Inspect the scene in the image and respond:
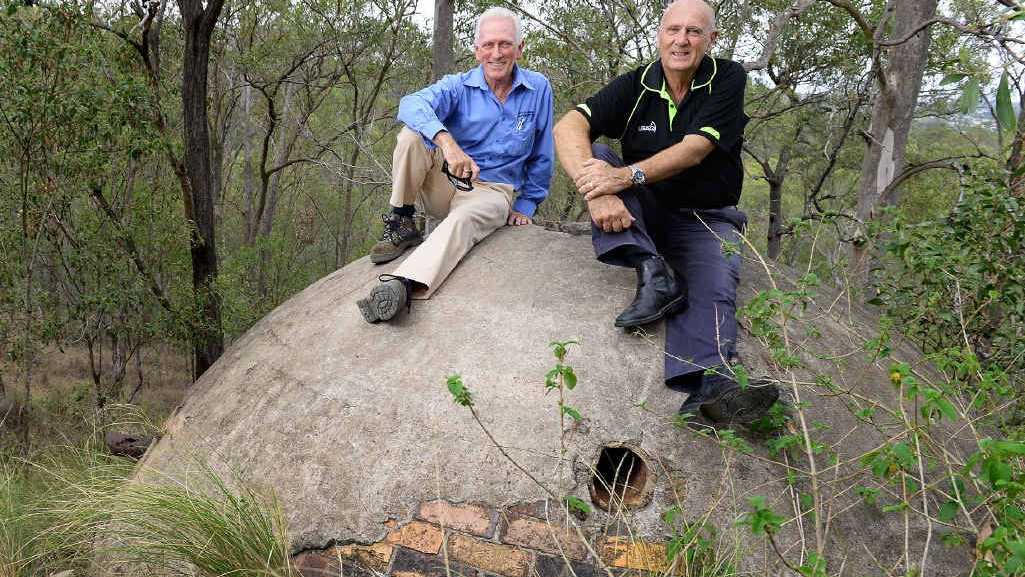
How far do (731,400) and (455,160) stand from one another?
1765 mm

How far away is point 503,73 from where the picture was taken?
449 centimetres

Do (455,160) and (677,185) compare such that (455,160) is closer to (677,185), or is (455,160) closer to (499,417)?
(677,185)

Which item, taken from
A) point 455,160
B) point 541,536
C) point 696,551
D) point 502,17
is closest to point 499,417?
point 541,536

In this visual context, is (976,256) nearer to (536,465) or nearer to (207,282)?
(536,465)

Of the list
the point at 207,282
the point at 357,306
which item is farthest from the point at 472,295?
the point at 207,282

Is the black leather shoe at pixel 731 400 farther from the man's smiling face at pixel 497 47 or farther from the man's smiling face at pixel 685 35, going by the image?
the man's smiling face at pixel 497 47

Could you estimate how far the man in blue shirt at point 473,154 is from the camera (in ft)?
13.5

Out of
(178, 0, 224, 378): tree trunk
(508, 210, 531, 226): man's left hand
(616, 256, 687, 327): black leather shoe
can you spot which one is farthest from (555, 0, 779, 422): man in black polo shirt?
(178, 0, 224, 378): tree trunk

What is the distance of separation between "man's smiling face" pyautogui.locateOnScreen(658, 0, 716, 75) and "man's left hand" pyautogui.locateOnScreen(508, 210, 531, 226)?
120 centimetres

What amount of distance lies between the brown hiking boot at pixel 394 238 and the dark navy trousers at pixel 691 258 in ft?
3.69

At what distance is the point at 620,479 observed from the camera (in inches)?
129

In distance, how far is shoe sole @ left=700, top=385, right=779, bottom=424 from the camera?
308 cm

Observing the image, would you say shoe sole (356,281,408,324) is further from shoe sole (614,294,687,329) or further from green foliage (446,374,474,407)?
green foliage (446,374,474,407)

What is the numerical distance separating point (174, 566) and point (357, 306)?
4.73ft
